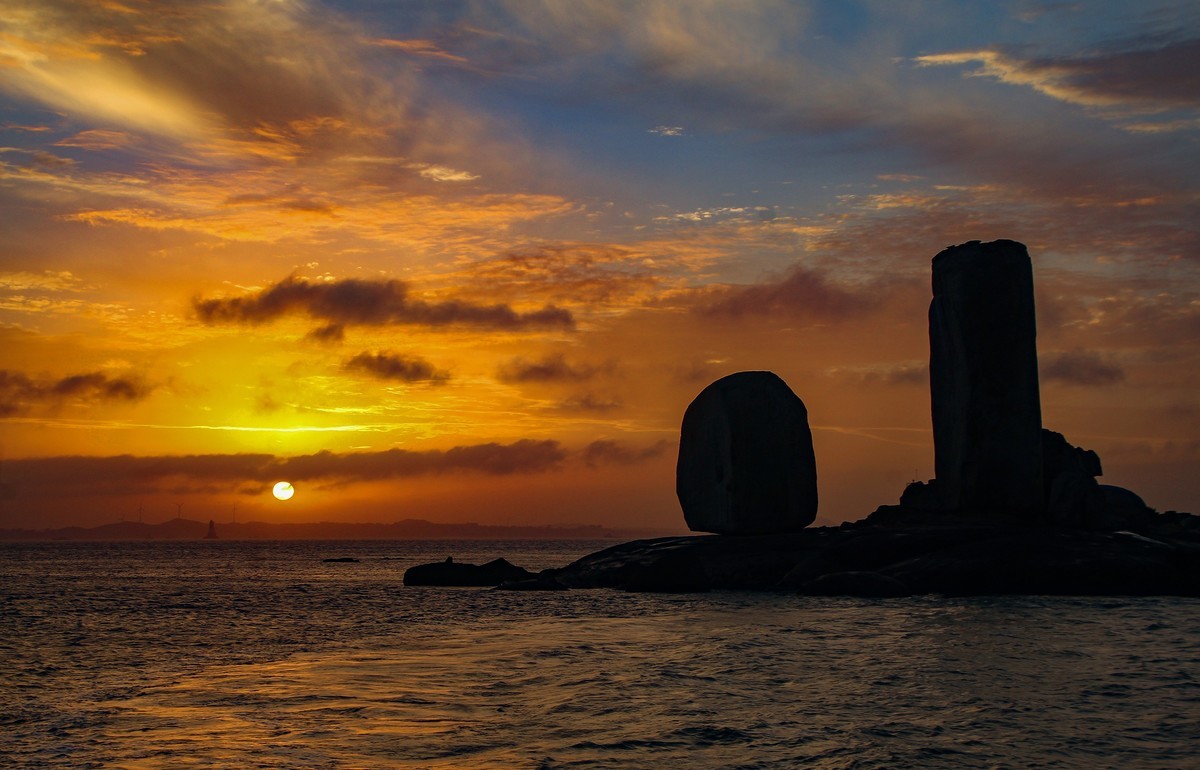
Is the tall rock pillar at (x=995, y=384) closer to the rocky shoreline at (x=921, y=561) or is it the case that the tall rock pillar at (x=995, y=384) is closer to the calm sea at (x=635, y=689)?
the rocky shoreline at (x=921, y=561)

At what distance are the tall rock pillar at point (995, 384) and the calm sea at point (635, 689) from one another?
969cm

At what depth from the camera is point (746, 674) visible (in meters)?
20.0

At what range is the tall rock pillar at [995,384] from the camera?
1687 inches

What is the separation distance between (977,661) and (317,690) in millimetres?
12584

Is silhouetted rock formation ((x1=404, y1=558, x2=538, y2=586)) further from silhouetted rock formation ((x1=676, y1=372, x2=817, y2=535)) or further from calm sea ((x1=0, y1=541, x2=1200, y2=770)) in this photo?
calm sea ((x1=0, y1=541, x2=1200, y2=770))

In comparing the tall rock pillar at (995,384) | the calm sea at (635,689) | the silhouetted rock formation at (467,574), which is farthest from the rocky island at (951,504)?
the silhouetted rock formation at (467,574)

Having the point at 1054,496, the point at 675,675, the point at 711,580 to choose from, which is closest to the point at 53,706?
the point at 675,675

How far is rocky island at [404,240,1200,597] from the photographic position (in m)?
36.7

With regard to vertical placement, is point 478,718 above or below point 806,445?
below

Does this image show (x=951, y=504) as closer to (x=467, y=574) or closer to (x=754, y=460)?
(x=754, y=460)

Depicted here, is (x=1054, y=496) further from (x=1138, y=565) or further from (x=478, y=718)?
(x=478, y=718)

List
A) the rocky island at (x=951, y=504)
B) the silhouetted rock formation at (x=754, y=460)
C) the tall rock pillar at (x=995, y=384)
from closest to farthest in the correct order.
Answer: the rocky island at (x=951, y=504)
the tall rock pillar at (x=995, y=384)
the silhouetted rock formation at (x=754, y=460)

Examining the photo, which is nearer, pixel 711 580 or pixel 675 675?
pixel 675 675

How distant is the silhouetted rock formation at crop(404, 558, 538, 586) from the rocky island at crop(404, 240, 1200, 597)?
6.40m
